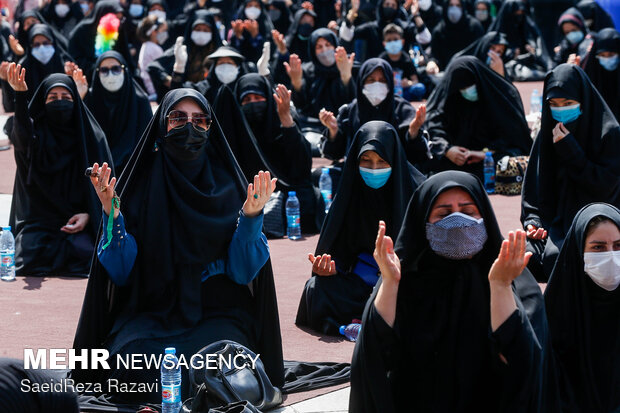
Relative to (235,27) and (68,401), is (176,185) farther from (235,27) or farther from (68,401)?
(235,27)

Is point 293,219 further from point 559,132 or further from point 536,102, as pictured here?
point 536,102

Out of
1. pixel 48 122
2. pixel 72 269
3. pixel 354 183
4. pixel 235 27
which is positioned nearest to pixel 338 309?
pixel 354 183

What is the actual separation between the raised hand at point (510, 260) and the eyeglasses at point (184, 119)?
6.54 feet

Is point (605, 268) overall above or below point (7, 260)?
above

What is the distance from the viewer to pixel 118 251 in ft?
16.9

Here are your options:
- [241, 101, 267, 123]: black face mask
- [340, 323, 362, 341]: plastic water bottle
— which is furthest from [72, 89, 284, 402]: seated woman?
[241, 101, 267, 123]: black face mask

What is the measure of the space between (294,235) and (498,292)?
5.41 metres

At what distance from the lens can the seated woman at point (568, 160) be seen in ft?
24.5

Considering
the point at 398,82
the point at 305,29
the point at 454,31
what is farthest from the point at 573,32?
the point at 305,29

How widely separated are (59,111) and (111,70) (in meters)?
2.09

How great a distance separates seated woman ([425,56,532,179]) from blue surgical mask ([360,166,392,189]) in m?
4.03

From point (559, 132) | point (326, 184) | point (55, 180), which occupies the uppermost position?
point (559, 132)

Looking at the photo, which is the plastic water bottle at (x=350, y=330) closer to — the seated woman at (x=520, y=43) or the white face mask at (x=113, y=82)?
the white face mask at (x=113, y=82)

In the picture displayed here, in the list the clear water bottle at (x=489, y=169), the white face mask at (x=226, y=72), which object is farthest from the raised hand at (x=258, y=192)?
the white face mask at (x=226, y=72)
